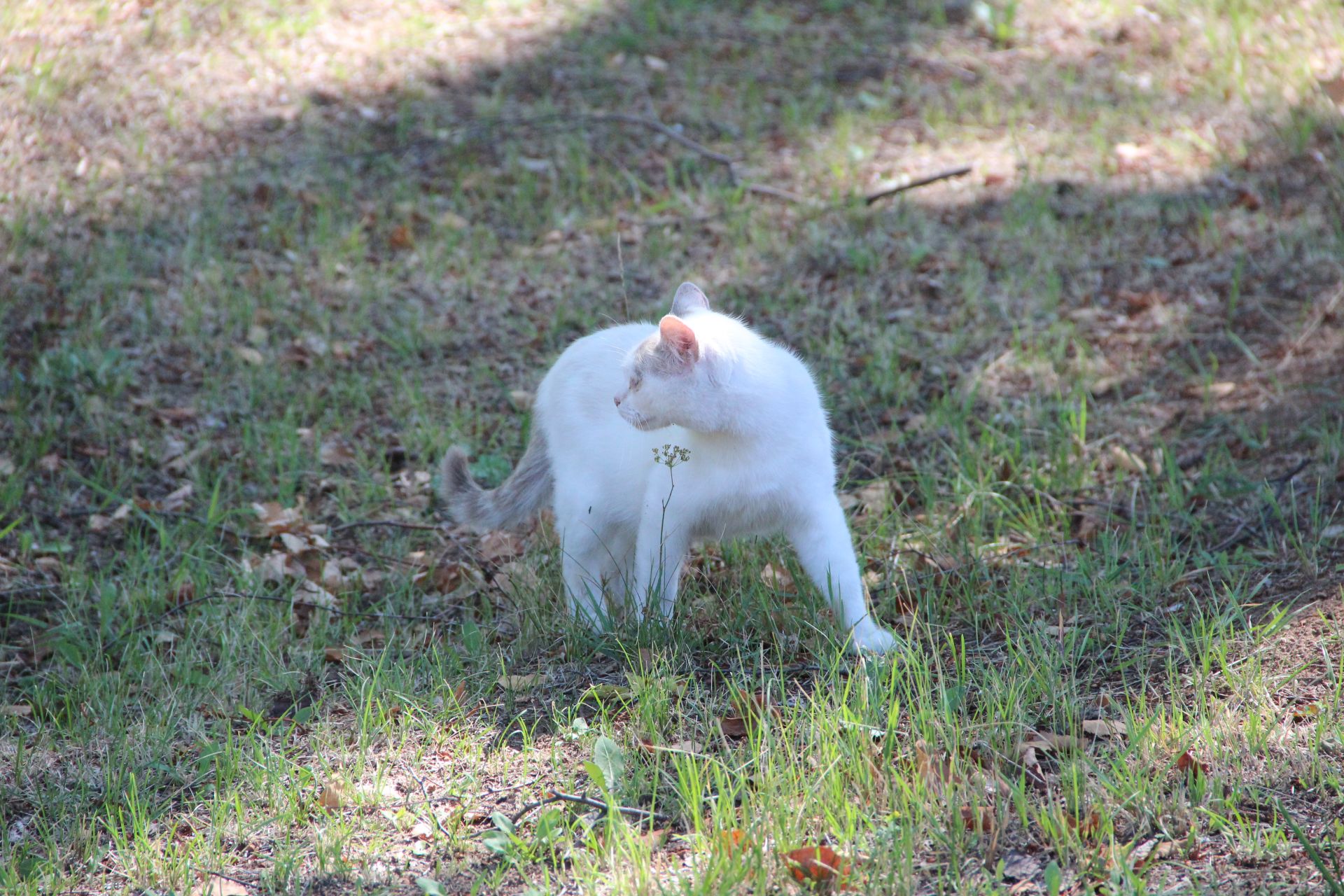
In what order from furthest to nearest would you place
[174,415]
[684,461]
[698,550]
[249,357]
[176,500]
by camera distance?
[249,357]
[174,415]
[176,500]
[698,550]
[684,461]

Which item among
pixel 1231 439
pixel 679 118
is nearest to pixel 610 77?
pixel 679 118

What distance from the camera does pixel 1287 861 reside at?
86.1 inches

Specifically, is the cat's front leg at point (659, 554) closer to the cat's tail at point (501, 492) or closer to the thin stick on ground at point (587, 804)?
the cat's tail at point (501, 492)

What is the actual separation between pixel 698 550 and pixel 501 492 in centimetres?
69

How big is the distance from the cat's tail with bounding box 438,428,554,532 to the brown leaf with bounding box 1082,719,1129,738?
182 centimetres

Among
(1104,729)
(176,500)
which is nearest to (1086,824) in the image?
(1104,729)

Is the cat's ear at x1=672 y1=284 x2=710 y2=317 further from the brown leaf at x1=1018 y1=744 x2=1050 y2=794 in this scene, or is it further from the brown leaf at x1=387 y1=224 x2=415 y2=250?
the brown leaf at x1=387 y1=224 x2=415 y2=250

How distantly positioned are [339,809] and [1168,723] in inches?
73.6

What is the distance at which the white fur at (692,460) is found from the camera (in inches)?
120

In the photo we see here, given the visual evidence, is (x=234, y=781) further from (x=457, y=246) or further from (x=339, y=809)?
(x=457, y=246)

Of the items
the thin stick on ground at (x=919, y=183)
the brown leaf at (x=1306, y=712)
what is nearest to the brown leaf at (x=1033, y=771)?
the brown leaf at (x=1306, y=712)

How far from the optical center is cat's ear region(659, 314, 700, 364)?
285 centimetres

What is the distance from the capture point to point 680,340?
291 centimetres

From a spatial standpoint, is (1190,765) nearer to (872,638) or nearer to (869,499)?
(872,638)
